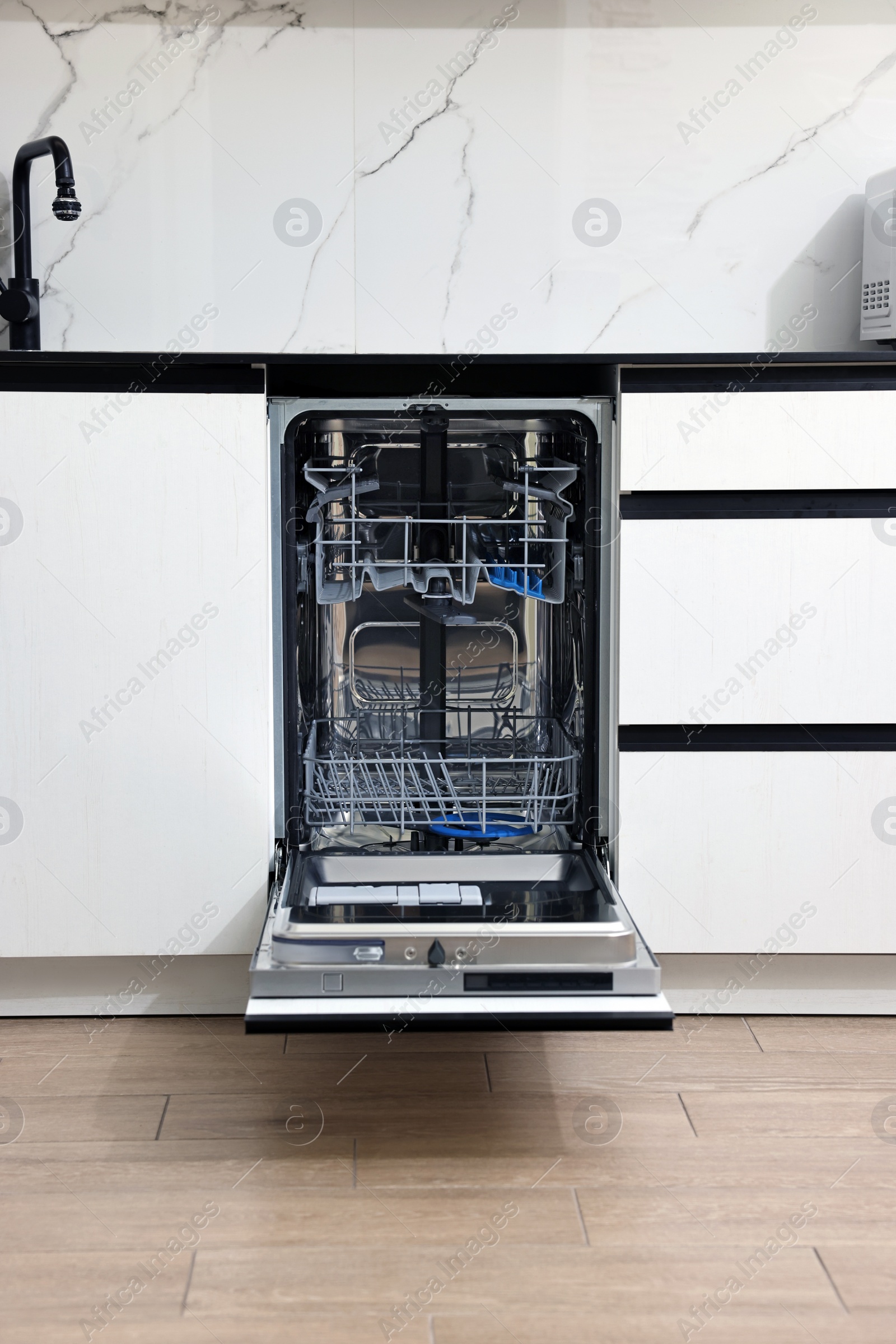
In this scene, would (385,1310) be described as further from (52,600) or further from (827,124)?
(827,124)

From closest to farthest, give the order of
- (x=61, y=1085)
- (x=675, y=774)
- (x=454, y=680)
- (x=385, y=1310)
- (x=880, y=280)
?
(x=385, y=1310)
(x=61, y=1085)
(x=675, y=774)
(x=454, y=680)
(x=880, y=280)

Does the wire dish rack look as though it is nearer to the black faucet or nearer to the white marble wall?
the white marble wall

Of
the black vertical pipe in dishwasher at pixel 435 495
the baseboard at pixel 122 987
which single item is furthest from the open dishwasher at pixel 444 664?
the baseboard at pixel 122 987

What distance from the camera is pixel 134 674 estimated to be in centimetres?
169


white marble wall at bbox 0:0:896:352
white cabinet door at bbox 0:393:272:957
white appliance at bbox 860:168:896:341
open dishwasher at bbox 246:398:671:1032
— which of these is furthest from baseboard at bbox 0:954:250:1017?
white appliance at bbox 860:168:896:341

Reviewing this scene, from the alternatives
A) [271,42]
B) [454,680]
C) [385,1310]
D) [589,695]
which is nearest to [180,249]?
[271,42]

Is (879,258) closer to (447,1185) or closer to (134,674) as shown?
(134,674)

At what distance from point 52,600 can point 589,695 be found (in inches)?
34.3

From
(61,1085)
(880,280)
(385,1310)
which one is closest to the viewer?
(385,1310)

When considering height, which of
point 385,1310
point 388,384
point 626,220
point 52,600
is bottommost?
point 385,1310

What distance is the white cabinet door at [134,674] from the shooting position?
1.65 meters

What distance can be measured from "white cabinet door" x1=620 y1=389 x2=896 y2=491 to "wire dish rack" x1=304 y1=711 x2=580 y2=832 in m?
0.48

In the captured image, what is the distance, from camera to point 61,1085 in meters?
1.62

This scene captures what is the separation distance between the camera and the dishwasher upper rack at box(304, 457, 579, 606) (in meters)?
1.66
